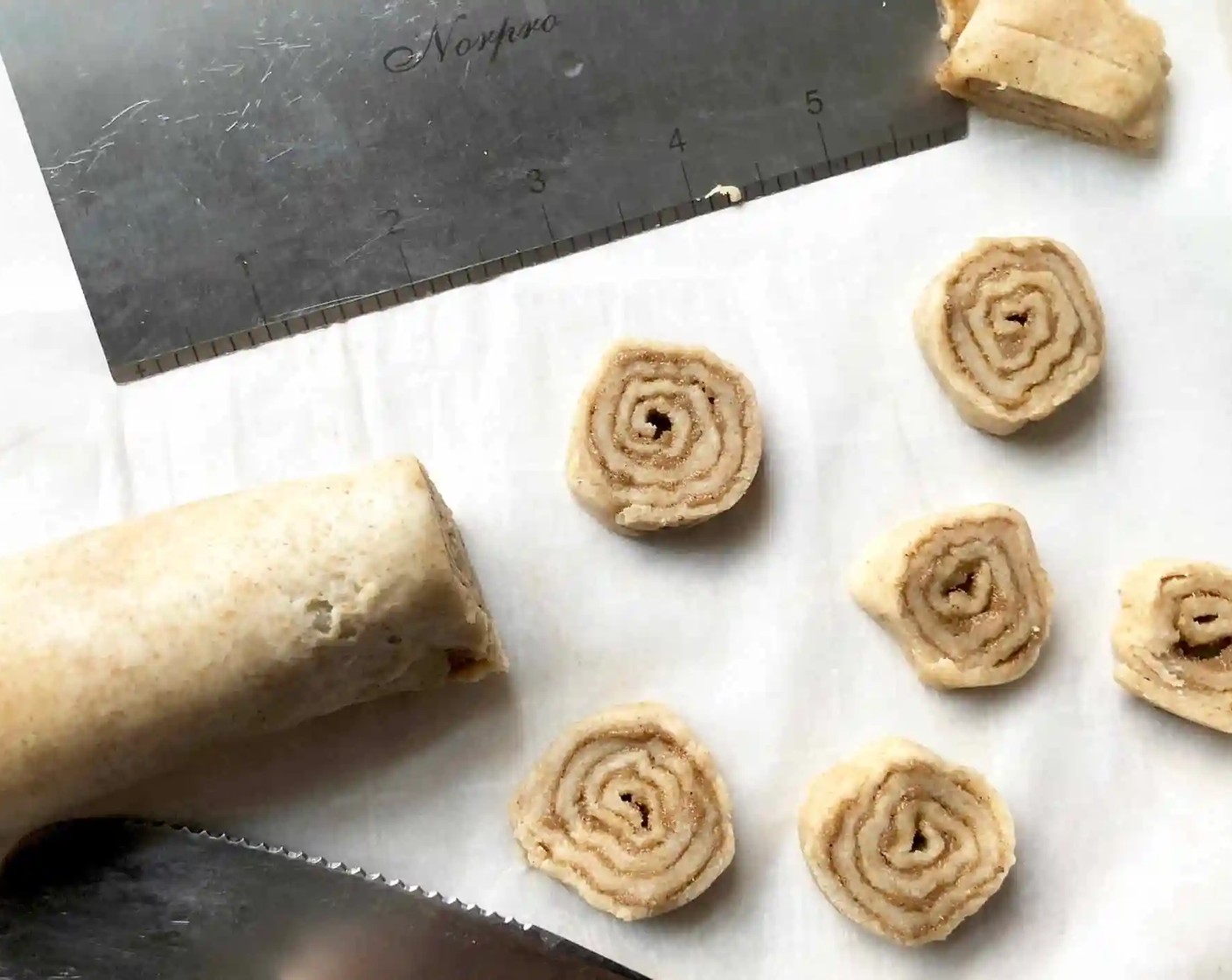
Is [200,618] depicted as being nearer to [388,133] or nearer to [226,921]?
[226,921]

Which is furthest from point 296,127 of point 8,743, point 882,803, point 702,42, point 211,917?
point 882,803

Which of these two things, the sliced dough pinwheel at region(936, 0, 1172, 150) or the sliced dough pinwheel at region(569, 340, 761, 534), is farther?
the sliced dough pinwheel at region(936, 0, 1172, 150)

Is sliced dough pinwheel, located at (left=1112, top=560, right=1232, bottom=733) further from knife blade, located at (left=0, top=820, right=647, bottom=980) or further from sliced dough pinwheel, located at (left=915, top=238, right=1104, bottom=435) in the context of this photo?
knife blade, located at (left=0, top=820, right=647, bottom=980)

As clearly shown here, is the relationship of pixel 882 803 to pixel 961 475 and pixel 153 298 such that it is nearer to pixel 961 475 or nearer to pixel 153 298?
pixel 961 475

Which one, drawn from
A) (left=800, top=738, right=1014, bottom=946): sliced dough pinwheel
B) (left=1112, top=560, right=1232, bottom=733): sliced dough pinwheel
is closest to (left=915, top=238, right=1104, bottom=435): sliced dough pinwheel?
(left=1112, top=560, right=1232, bottom=733): sliced dough pinwheel

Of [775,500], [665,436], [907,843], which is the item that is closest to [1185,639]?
[907,843]

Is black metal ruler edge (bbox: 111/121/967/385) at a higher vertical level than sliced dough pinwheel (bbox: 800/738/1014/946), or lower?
higher
